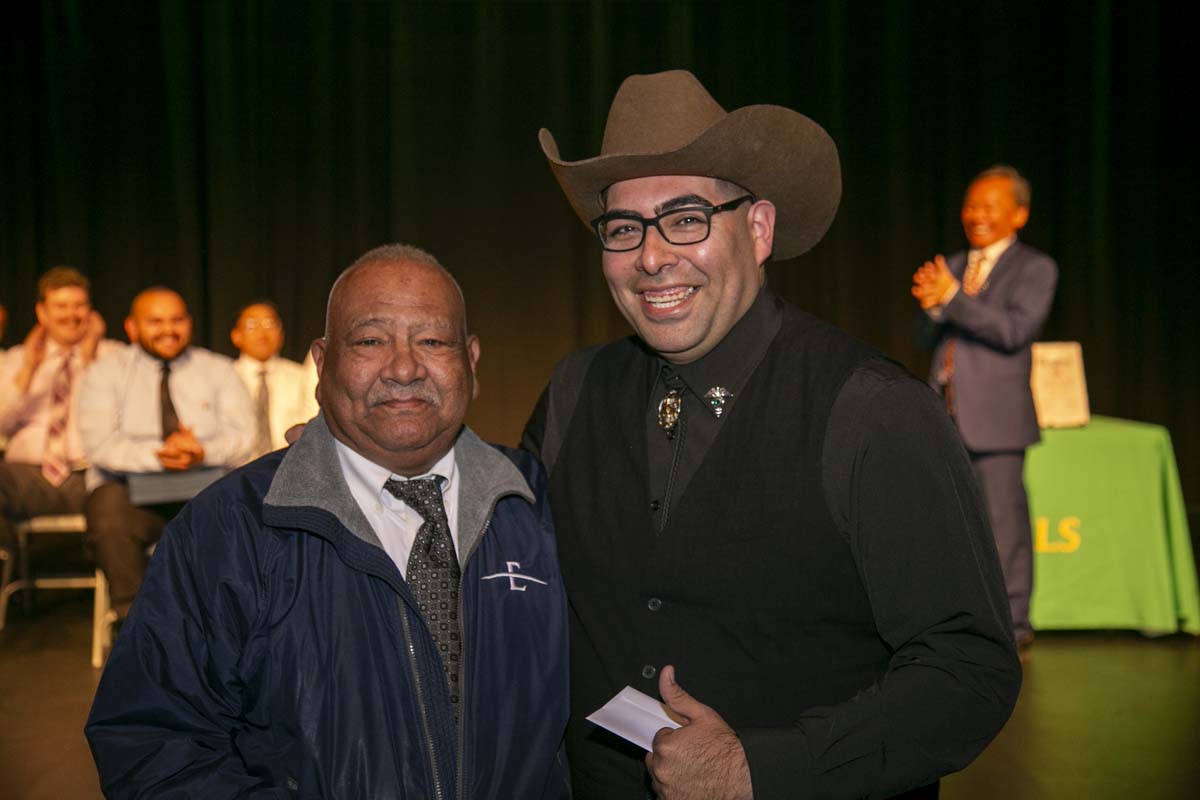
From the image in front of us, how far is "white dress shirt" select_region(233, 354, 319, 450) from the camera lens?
18.4 feet

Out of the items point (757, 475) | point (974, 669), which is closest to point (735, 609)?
point (757, 475)

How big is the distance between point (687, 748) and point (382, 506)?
0.62 metres

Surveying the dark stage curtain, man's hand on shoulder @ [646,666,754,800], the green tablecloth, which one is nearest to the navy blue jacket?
man's hand on shoulder @ [646,666,754,800]

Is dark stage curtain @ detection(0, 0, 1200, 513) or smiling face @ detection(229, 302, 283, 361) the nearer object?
smiling face @ detection(229, 302, 283, 361)

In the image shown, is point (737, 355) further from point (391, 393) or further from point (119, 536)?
point (119, 536)

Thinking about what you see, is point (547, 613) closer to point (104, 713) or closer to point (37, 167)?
point (104, 713)

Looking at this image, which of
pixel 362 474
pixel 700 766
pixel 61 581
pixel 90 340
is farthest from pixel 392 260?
pixel 90 340

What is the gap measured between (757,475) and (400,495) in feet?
1.88

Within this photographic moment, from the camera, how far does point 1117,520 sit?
5.17 m

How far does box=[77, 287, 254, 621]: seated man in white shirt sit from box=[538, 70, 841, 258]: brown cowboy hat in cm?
340

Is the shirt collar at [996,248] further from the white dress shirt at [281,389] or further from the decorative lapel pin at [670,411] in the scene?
the decorative lapel pin at [670,411]

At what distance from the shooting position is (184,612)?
1.62 meters

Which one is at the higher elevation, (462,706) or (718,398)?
(718,398)

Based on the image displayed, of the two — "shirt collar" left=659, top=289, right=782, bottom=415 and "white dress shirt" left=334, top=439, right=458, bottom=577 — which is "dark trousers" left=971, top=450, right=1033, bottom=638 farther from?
"white dress shirt" left=334, top=439, right=458, bottom=577
